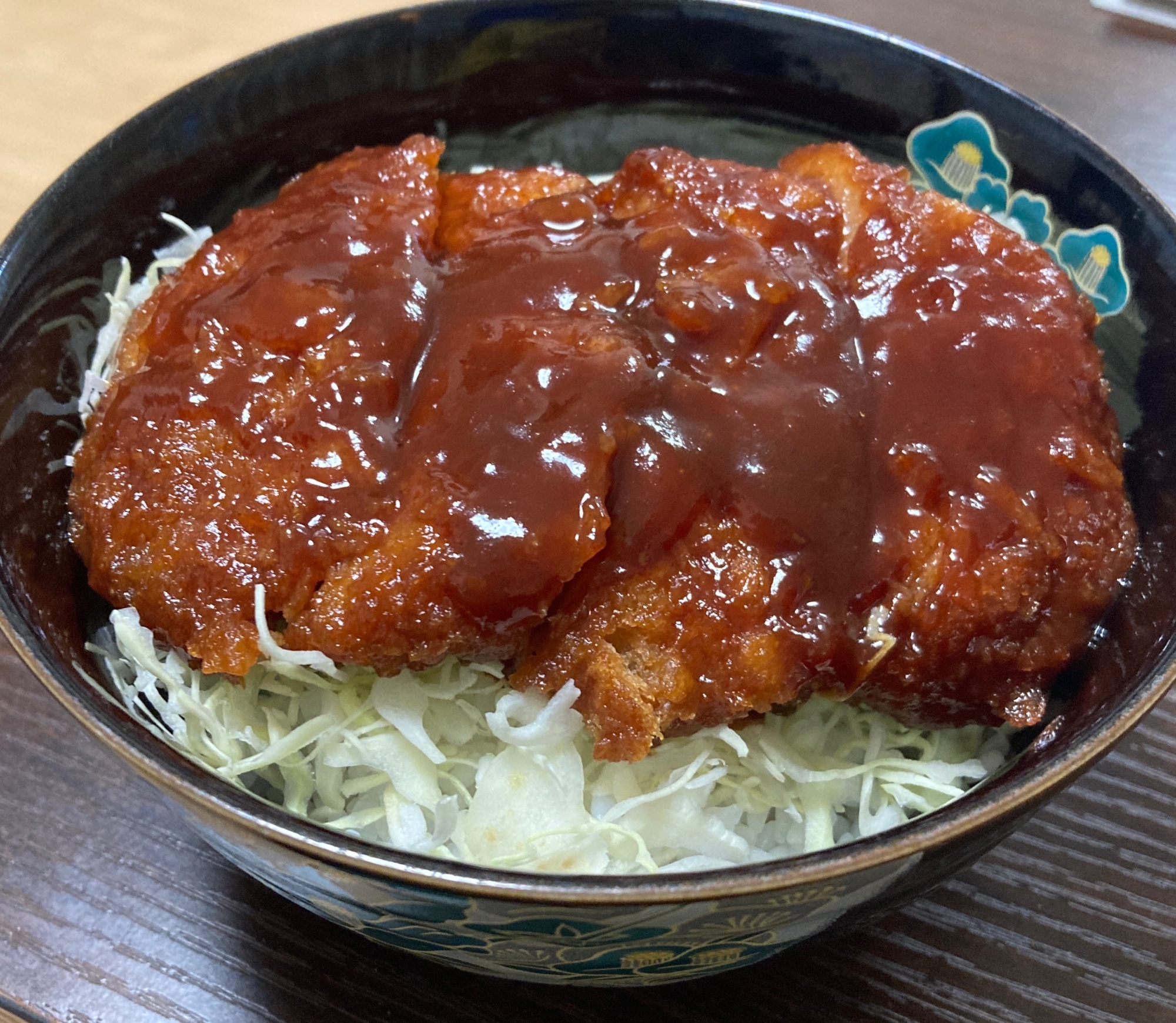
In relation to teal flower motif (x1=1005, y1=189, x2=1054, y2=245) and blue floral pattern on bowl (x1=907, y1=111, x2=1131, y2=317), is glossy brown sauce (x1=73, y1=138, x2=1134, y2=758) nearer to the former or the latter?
blue floral pattern on bowl (x1=907, y1=111, x2=1131, y2=317)

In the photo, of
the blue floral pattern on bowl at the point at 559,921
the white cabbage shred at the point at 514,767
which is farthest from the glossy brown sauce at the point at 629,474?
the blue floral pattern on bowl at the point at 559,921

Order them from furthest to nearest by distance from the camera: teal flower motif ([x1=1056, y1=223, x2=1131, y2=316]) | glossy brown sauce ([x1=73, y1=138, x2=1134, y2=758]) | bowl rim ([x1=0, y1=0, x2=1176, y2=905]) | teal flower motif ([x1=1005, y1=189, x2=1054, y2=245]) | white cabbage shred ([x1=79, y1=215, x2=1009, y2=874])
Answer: teal flower motif ([x1=1005, y1=189, x2=1054, y2=245])
teal flower motif ([x1=1056, y1=223, x2=1131, y2=316])
white cabbage shred ([x1=79, y1=215, x2=1009, y2=874])
glossy brown sauce ([x1=73, y1=138, x2=1134, y2=758])
bowl rim ([x1=0, y1=0, x2=1176, y2=905])

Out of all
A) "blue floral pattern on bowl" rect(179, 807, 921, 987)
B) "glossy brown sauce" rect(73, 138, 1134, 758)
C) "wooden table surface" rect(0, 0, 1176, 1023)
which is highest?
"glossy brown sauce" rect(73, 138, 1134, 758)

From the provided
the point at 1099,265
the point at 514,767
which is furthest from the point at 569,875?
the point at 1099,265

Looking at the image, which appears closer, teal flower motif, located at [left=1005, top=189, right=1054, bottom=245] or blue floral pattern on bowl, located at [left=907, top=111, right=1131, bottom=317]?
blue floral pattern on bowl, located at [left=907, top=111, right=1131, bottom=317]

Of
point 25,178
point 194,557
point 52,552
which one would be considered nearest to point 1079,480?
point 194,557

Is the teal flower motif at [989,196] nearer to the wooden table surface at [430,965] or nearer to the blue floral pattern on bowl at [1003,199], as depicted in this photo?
the blue floral pattern on bowl at [1003,199]

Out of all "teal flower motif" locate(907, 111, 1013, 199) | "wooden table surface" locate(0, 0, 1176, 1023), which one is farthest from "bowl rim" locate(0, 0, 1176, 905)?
"teal flower motif" locate(907, 111, 1013, 199)

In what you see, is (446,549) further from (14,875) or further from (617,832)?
(14,875)
